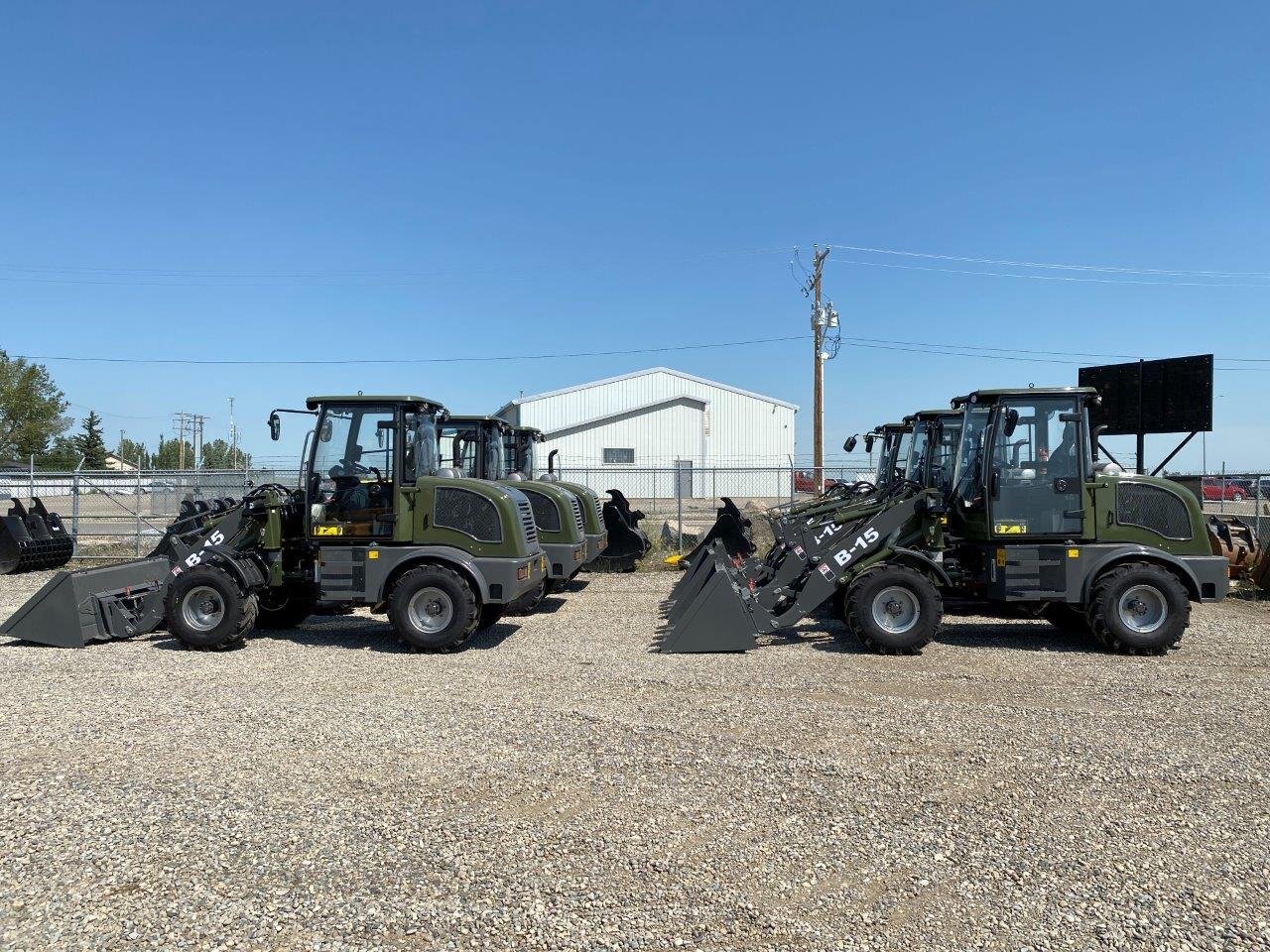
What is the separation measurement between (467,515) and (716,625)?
2803 millimetres

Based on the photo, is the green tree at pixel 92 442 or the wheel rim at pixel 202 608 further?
the green tree at pixel 92 442

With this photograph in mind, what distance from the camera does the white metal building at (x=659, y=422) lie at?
3725 centimetres

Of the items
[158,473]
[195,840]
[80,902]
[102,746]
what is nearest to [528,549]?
[102,746]

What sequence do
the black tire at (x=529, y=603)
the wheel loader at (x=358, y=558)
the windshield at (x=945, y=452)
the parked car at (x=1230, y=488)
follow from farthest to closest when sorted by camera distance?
the parked car at (x=1230, y=488), the black tire at (x=529, y=603), the windshield at (x=945, y=452), the wheel loader at (x=358, y=558)

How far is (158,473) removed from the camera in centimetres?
1939

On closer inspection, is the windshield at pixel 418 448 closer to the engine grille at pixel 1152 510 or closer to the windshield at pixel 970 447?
the windshield at pixel 970 447

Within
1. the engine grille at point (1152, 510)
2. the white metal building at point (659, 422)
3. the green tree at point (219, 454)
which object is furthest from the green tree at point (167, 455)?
the engine grille at point (1152, 510)

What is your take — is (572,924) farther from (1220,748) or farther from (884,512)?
(884,512)

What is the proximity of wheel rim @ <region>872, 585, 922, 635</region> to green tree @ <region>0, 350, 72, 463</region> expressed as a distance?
172 ft

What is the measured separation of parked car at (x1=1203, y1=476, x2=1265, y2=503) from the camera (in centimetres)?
1686

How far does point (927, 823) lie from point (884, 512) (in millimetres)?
5112

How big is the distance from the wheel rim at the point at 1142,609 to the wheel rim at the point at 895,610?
2079 millimetres

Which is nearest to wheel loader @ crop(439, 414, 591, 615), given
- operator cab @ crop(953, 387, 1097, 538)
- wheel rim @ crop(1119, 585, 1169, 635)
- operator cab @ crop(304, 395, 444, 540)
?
operator cab @ crop(304, 395, 444, 540)

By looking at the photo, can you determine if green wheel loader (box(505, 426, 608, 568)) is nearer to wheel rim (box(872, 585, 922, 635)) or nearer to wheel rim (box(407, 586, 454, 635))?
wheel rim (box(407, 586, 454, 635))
